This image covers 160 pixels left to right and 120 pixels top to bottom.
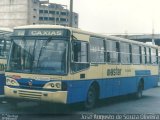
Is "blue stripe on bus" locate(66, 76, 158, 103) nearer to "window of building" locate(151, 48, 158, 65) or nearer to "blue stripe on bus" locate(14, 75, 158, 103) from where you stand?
"blue stripe on bus" locate(14, 75, 158, 103)

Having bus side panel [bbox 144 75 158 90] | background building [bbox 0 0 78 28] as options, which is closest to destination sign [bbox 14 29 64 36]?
bus side panel [bbox 144 75 158 90]

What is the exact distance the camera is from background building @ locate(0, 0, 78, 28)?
11889cm

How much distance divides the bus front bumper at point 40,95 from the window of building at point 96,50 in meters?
2.59

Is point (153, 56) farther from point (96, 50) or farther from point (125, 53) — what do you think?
point (96, 50)

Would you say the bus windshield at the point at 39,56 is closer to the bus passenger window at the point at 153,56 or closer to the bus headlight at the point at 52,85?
the bus headlight at the point at 52,85

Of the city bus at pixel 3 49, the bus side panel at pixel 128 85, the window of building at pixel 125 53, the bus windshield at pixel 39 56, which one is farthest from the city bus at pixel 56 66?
the window of building at pixel 125 53

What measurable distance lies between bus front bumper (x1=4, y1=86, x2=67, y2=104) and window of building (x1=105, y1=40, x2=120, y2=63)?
415cm

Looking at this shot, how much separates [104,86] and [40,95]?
149 inches

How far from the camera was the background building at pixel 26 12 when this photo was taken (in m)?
119

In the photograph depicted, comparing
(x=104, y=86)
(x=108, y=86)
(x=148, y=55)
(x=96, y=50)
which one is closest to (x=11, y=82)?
(x=96, y=50)

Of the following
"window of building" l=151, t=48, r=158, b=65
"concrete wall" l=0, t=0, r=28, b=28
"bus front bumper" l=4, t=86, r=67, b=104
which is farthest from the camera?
"concrete wall" l=0, t=0, r=28, b=28

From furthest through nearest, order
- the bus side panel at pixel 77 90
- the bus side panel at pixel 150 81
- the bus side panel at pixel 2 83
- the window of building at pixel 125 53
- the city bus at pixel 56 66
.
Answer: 1. the bus side panel at pixel 150 81
2. the window of building at pixel 125 53
3. the bus side panel at pixel 2 83
4. the bus side panel at pixel 77 90
5. the city bus at pixel 56 66

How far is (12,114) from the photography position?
12305 mm

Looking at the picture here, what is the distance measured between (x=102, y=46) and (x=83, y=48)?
1904 mm
